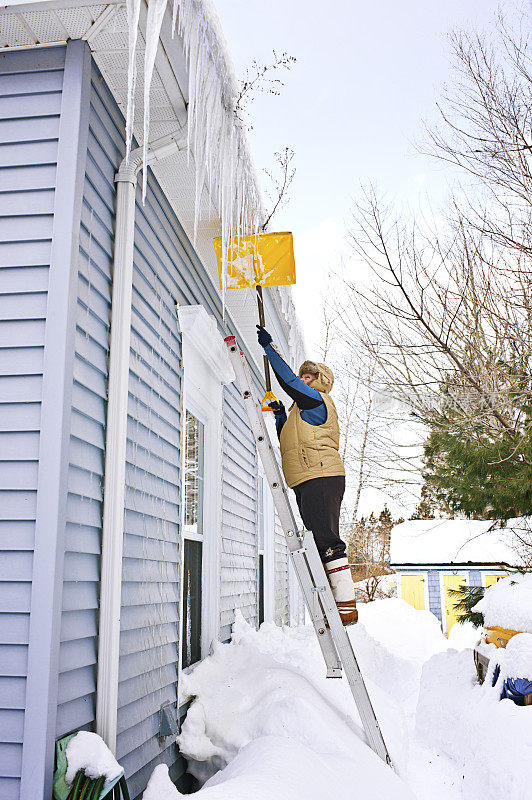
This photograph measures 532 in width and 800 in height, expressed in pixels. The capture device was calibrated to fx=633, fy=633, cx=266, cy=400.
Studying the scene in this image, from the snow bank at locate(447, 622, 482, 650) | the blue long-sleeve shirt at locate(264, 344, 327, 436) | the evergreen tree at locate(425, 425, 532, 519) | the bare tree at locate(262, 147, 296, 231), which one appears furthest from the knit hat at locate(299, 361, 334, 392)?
the snow bank at locate(447, 622, 482, 650)

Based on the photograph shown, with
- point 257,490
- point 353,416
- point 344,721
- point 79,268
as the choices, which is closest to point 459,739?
point 344,721

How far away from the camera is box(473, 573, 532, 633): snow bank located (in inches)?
239

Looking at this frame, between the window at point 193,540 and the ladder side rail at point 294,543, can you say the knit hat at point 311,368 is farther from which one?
the window at point 193,540

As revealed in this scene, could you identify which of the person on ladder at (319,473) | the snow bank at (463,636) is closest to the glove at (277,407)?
the person on ladder at (319,473)

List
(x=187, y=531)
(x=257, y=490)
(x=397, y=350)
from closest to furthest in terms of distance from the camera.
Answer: (x=187, y=531) → (x=257, y=490) → (x=397, y=350)

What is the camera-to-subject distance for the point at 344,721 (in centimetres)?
328

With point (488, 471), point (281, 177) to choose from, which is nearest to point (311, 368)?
point (281, 177)

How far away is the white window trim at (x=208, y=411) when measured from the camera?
411 cm

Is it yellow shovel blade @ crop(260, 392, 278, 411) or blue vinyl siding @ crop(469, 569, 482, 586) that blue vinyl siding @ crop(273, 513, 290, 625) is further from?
blue vinyl siding @ crop(469, 569, 482, 586)

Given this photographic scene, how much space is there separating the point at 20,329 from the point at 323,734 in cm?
211

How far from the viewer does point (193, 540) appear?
14.2 ft

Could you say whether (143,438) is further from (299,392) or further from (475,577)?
(475,577)

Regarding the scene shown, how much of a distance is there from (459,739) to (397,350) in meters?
4.56

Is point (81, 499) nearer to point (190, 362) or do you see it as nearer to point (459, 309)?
point (190, 362)
